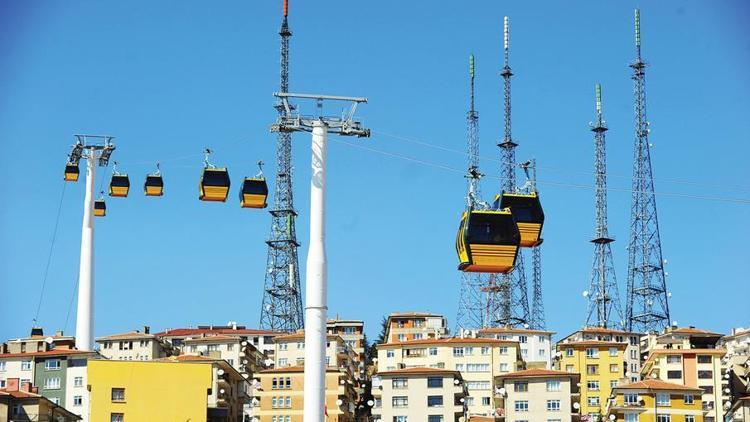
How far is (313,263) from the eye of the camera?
59281 mm

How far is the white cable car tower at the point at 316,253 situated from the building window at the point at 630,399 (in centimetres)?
5452

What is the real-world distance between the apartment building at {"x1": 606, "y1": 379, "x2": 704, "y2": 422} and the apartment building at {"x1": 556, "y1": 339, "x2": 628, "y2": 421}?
2390 cm

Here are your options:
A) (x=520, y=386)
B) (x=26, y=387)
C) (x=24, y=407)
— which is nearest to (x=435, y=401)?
(x=520, y=386)

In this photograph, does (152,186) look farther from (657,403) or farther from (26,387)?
(657,403)

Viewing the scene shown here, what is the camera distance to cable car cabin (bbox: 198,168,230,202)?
261 ft

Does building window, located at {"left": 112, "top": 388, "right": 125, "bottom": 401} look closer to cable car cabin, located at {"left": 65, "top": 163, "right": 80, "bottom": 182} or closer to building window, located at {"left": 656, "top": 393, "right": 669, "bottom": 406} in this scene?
cable car cabin, located at {"left": 65, "top": 163, "right": 80, "bottom": 182}

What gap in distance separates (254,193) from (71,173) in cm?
3238

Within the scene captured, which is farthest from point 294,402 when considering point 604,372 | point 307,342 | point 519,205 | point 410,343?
point 307,342

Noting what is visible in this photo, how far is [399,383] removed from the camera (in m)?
114

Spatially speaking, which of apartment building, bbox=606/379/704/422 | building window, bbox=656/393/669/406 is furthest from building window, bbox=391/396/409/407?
building window, bbox=656/393/669/406

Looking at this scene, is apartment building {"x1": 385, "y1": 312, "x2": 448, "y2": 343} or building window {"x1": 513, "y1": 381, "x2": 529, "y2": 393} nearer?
building window {"x1": 513, "y1": 381, "x2": 529, "y2": 393}

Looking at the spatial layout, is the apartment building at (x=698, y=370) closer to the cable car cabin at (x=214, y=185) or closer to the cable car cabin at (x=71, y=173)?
the cable car cabin at (x=71, y=173)

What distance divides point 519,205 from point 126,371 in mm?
43248

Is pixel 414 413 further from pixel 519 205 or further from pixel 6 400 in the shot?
pixel 519 205
